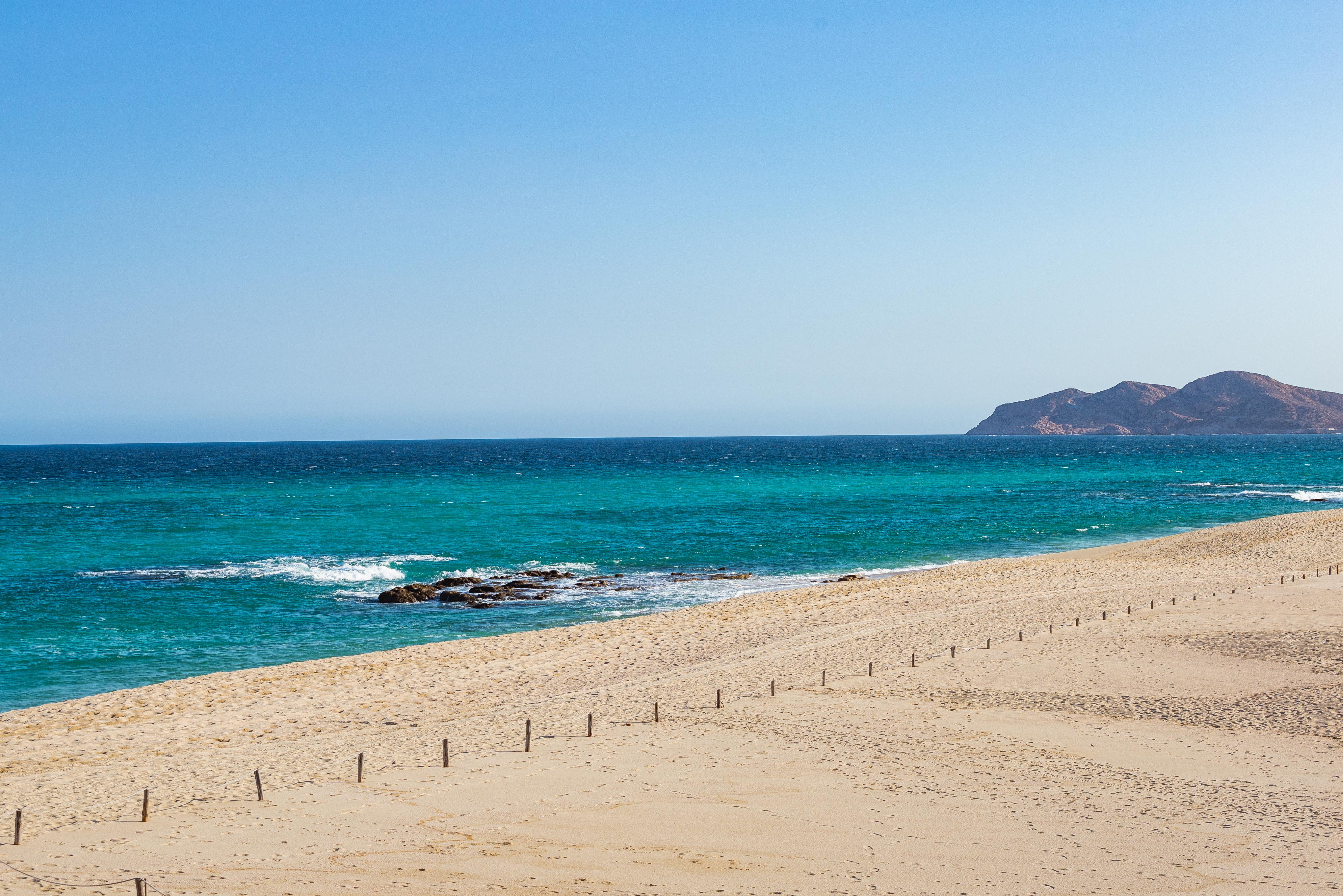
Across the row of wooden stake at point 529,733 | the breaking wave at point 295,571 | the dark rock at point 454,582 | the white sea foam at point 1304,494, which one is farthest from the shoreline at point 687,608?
the white sea foam at point 1304,494

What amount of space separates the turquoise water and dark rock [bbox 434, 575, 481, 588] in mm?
2897

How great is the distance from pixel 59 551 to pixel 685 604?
1376 inches

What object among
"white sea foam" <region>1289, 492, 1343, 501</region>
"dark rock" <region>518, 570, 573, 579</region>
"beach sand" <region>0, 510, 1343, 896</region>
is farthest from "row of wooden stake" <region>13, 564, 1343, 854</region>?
"white sea foam" <region>1289, 492, 1343, 501</region>

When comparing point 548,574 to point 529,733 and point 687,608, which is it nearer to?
point 687,608

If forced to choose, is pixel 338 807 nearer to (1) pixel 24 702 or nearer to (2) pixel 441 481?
(1) pixel 24 702

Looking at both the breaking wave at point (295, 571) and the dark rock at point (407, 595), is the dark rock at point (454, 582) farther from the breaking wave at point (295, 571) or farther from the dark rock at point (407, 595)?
the breaking wave at point (295, 571)

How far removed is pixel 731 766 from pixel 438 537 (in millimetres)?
42863

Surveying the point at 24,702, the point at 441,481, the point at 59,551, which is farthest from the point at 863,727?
the point at 441,481

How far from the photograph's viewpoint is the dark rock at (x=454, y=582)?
1560 inches

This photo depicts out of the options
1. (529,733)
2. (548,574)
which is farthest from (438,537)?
(529,733)

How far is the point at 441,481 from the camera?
102m

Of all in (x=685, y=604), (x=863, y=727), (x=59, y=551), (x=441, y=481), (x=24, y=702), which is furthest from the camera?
(x=441, y=481)

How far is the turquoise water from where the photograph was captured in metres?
30.8

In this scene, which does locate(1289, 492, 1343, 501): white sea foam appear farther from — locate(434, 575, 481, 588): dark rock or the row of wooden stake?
locate(434, 575, 481, 588): dark rock
